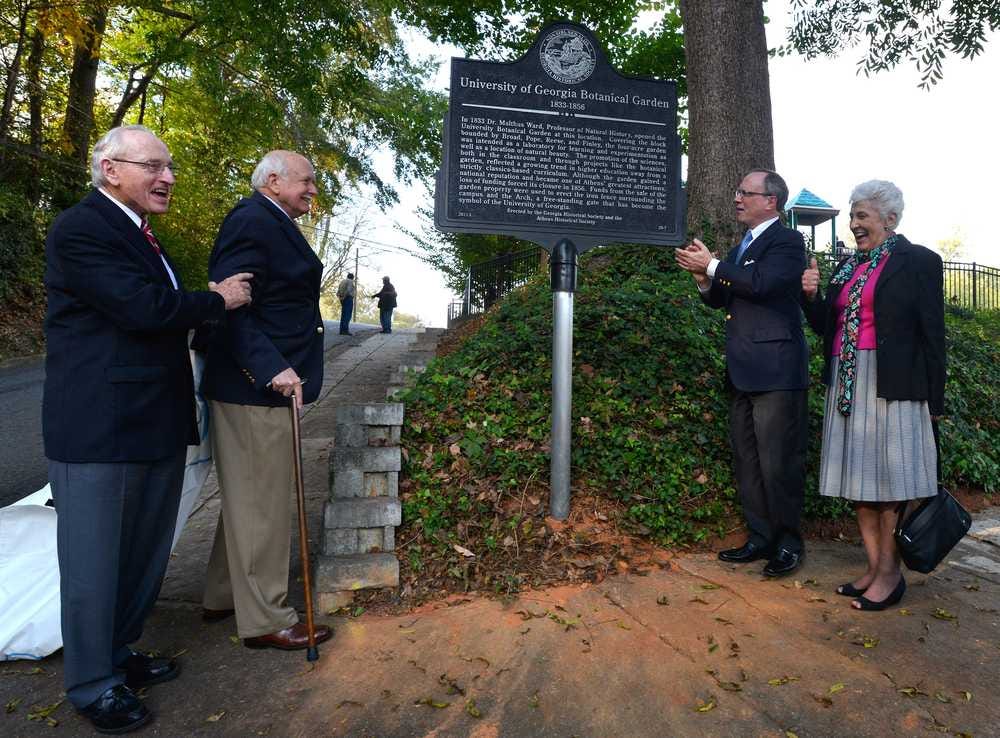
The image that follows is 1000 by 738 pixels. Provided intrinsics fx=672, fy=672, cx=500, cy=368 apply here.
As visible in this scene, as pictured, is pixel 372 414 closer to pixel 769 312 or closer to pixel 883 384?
pixel 769 312

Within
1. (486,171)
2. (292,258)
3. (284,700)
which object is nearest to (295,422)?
(292,258)

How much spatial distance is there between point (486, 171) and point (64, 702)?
10.6ft

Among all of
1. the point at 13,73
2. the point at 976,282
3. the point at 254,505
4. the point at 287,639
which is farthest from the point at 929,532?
the point at 976,282

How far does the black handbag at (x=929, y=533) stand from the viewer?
3.18m

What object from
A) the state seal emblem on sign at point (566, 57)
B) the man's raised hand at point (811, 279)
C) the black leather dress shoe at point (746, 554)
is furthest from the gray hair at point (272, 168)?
the black leather dress shoe at point (746, 554)

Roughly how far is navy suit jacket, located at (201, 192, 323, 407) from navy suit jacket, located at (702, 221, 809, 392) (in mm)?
2239

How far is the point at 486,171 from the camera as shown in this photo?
3930mm

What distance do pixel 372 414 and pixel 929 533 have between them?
2929mm

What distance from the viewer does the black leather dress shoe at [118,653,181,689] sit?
9.02ft

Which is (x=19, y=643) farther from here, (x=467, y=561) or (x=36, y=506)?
(x=467, y=561)

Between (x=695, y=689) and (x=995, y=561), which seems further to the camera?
(x=995, y=561)

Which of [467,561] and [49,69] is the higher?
[49,69]

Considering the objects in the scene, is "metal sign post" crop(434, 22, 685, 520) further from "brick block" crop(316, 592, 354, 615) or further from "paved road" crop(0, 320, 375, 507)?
"paved road" crop(0, 320, 375, 507)

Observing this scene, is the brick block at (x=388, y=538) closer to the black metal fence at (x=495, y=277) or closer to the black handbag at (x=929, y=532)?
the black handbag at (x=929, y=532)
